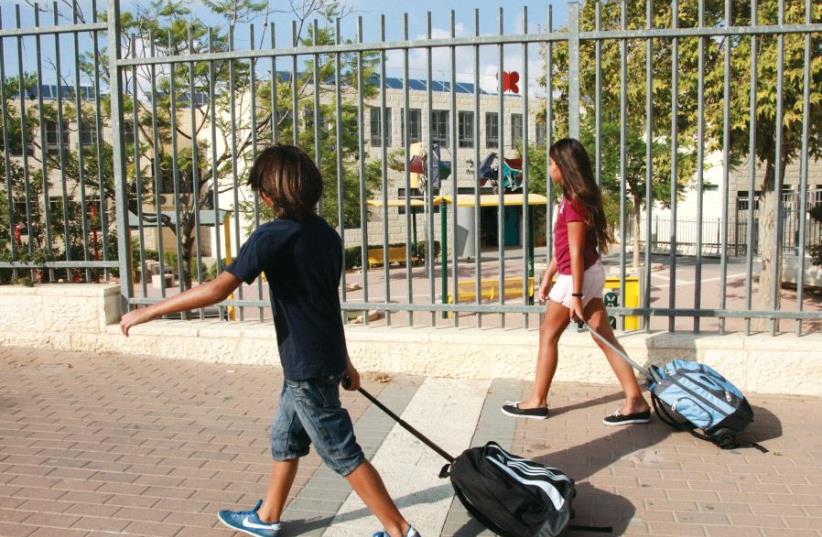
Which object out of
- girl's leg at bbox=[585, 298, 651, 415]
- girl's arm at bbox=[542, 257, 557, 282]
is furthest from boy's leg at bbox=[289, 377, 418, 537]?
girl's arm at bbox=[542, 257, 557, 282]

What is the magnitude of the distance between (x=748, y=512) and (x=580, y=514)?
31.2 inches

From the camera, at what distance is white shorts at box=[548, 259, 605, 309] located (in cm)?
481

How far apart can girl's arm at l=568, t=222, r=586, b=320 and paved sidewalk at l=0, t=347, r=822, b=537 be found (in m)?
0.82

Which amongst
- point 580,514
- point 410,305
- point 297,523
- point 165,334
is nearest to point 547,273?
point 410,305

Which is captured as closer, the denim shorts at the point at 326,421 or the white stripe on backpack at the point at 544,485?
the denim shorts at the point at 326,421

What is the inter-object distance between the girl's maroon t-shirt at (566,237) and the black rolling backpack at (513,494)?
167cm

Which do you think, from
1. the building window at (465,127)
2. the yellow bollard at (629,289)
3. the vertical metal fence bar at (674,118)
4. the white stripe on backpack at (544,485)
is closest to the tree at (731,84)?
the yellow bollard at (629,289)

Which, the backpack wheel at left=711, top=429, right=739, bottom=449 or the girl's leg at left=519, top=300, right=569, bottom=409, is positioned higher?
the girl's leg at left=519, top=300, right=569, bottom=409

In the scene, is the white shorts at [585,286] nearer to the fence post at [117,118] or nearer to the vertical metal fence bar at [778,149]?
the vertical metal fence bar at [778,149]

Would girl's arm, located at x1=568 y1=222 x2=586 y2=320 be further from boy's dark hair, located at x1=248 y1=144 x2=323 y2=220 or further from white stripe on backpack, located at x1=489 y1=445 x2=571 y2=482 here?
boy's dark hair, located at x1=248 y1=144 x2=323 y2=220

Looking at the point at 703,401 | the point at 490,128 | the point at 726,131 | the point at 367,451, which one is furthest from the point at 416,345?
the point at 490,128

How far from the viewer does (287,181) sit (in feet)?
10.2

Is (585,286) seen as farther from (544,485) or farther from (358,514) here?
(358,514)

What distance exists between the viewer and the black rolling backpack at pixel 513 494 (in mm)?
3285
